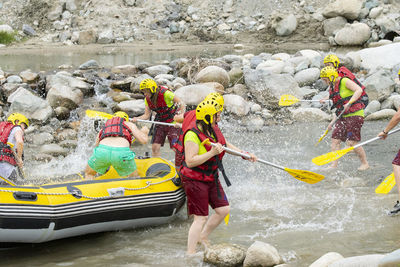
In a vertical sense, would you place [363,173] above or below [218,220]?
below

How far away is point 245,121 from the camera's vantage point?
1119cm

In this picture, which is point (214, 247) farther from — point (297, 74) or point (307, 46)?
point (307, 46)

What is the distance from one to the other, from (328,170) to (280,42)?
1328cm

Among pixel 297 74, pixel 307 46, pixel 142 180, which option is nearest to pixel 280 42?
pixel 307 46

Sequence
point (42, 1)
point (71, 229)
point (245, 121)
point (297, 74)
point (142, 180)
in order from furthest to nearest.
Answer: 1. point (42, 1)
2. point (297, 74)
3. point (245, 121)
4. point (142, 180)
5. point (71, 229)

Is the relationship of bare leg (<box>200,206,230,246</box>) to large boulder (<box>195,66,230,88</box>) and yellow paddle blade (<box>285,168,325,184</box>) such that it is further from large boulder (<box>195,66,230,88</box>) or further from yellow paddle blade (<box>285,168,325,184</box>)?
large boulder (<box>195,66,230,88</box>)

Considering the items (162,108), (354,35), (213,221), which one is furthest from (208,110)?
(354,35)

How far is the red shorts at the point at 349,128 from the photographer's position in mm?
7645

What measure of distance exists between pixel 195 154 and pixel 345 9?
16745mm

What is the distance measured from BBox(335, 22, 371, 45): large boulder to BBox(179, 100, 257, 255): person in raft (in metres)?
14.8

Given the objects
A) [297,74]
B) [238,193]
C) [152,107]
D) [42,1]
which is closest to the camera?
[238,193]


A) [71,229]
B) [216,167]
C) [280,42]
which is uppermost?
[216,167]

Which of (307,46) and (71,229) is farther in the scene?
(307,46)

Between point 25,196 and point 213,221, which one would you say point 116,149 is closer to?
point 25,196
